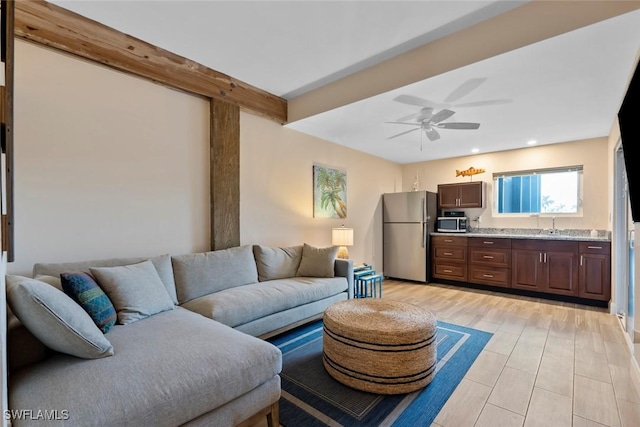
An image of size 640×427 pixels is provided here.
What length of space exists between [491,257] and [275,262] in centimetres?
348

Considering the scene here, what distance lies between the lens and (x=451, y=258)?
16.4 feet

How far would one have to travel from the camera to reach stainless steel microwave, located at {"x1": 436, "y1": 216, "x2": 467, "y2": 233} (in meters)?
5.12

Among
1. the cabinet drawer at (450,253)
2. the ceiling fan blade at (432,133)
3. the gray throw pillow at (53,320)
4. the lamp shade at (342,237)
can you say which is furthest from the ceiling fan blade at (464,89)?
the gray throw pillow at (53,320)

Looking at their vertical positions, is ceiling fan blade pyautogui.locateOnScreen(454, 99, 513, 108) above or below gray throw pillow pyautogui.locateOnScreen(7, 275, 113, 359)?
above

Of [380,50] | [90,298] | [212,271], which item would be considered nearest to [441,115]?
[380,50]

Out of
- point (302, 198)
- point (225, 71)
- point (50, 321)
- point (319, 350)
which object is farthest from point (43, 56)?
point (319, 350)

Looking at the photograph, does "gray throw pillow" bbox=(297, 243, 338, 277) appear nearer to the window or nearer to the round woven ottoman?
the round woven ottoman

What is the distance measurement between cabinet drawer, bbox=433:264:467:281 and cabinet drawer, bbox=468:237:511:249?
430mm

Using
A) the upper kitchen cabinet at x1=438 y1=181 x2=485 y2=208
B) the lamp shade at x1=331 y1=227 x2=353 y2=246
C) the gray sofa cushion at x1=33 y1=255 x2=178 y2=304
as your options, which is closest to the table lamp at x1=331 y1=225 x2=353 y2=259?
the lamp shade at x1=331 y1=227 x2=353 y2=246

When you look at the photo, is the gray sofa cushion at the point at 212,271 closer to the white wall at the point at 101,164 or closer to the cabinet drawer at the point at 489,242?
the white wall at the point at 101,164

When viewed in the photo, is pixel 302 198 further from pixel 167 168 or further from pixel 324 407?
pixel 324 407

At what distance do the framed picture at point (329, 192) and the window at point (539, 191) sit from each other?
9.08 feet

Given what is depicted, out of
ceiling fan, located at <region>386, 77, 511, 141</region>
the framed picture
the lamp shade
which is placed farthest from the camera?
the framed picture

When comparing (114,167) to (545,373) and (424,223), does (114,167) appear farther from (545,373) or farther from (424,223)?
(424,223)
